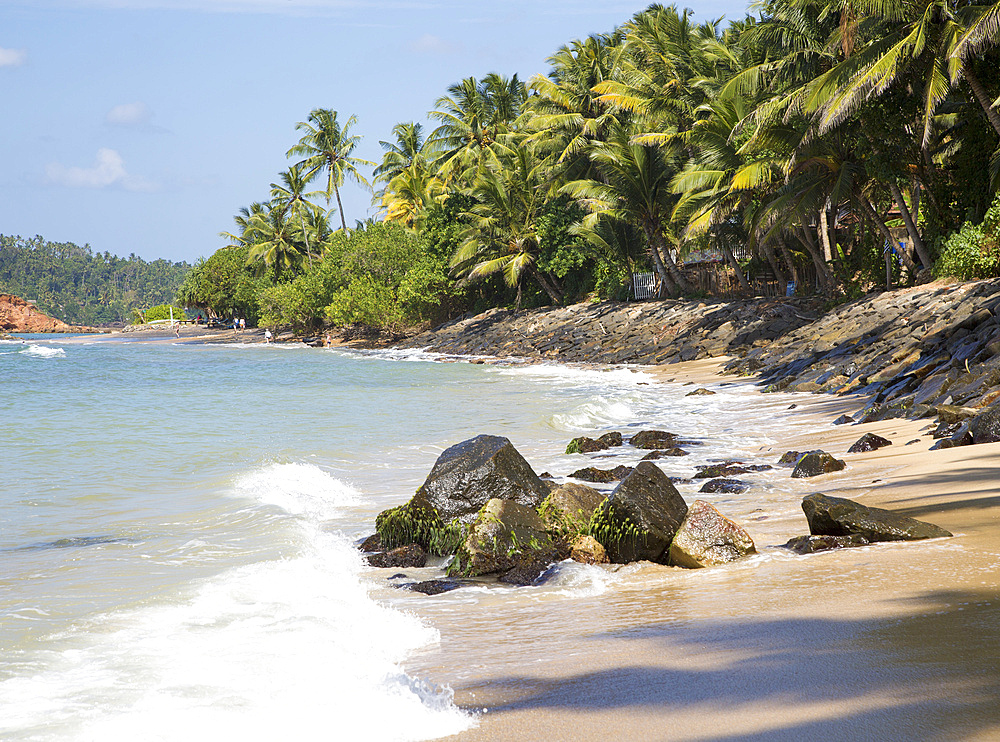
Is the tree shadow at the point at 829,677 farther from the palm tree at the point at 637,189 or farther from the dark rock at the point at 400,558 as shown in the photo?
the palm tree at the point at 637,189

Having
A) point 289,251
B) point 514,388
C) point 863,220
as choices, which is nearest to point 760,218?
point 863,220

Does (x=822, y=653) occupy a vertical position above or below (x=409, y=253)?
below

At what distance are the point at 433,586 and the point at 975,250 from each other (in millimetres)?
16934

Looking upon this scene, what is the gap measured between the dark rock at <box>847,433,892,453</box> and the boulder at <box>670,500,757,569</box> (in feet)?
13.5

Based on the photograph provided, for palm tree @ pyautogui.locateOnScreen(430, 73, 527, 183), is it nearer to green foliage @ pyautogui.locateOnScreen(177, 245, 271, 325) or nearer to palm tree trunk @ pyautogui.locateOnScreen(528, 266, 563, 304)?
palm tree trunk @ pyautogui.locateOnScreen(528, 266, 563, 304)

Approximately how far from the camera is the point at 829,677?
3.26m

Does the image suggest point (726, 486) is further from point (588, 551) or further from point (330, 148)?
point (330, 148)

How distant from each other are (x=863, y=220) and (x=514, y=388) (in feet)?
41.4

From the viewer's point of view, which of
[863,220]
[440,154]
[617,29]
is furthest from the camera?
[440,154]

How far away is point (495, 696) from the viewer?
359 cm

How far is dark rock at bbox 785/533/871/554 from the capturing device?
5344 mm

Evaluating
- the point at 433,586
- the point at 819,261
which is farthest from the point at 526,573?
the point at 819,261

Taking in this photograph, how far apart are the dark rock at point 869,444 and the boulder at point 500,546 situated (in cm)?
467

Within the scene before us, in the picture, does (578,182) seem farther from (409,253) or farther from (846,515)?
(846,515)
